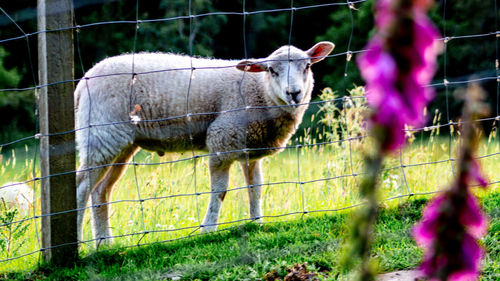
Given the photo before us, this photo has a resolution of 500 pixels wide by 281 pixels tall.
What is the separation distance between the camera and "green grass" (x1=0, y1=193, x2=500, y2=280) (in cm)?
349

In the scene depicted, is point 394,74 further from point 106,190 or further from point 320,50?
point 106,190

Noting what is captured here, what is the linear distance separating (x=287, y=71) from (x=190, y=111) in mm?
915

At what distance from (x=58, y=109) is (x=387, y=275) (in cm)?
230

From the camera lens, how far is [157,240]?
164 inches

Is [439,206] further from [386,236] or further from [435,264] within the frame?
[386,236]

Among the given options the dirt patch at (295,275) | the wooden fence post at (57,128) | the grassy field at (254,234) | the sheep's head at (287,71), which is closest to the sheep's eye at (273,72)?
the sheep's head at (287,71)

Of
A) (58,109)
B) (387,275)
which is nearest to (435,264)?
(387,275)

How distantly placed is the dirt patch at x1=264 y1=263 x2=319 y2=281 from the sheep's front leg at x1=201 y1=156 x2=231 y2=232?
146 cm

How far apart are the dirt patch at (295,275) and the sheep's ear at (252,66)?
1914 millimetres

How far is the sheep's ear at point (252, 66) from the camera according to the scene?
4.73 metres

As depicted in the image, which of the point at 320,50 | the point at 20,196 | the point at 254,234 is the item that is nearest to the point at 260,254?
the point at 254,234

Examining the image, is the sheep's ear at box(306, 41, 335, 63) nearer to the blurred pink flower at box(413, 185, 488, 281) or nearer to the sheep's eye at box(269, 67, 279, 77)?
the sheep's eye at box(269, 67, 279, 77)

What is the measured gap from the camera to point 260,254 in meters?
3.71

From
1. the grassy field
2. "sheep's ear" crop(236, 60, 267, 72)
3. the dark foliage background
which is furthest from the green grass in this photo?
the dark foliage background
